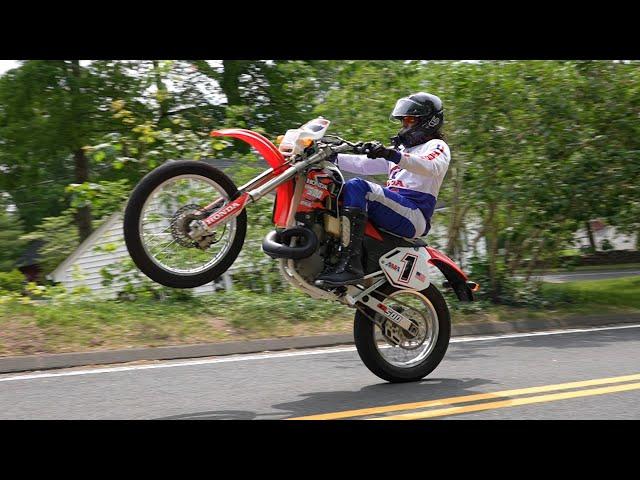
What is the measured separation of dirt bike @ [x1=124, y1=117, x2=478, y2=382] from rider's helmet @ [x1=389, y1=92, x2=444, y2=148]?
25.6 inches

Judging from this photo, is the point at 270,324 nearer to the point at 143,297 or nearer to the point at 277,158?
the point at 143,297

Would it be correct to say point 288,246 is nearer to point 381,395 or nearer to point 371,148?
point 371,148

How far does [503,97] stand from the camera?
12328 mm

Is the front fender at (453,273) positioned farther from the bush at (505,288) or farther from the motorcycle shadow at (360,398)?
the bush at (505,288)

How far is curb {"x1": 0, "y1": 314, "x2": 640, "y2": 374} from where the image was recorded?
24.2ft

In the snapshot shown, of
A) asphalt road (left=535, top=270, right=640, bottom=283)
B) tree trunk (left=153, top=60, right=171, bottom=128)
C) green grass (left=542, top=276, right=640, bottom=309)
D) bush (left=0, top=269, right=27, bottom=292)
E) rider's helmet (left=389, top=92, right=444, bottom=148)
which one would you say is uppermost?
tree trunk (left=153, top=60, right=171, bottom=128)

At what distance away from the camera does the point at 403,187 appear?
6.86m

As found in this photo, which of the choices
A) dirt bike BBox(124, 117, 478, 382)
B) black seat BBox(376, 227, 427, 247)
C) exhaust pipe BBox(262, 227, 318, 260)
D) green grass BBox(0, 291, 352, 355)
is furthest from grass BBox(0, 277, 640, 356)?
black seat BBox(376, 227, 427, 247)

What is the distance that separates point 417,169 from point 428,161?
5.1 inches

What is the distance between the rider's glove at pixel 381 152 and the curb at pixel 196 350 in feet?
10.4

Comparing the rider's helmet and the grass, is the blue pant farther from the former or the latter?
the grass

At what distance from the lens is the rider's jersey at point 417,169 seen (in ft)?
21.4

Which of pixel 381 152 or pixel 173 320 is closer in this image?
pixel 381 152

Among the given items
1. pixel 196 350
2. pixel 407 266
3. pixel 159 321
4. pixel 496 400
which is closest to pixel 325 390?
pixel 407 266
